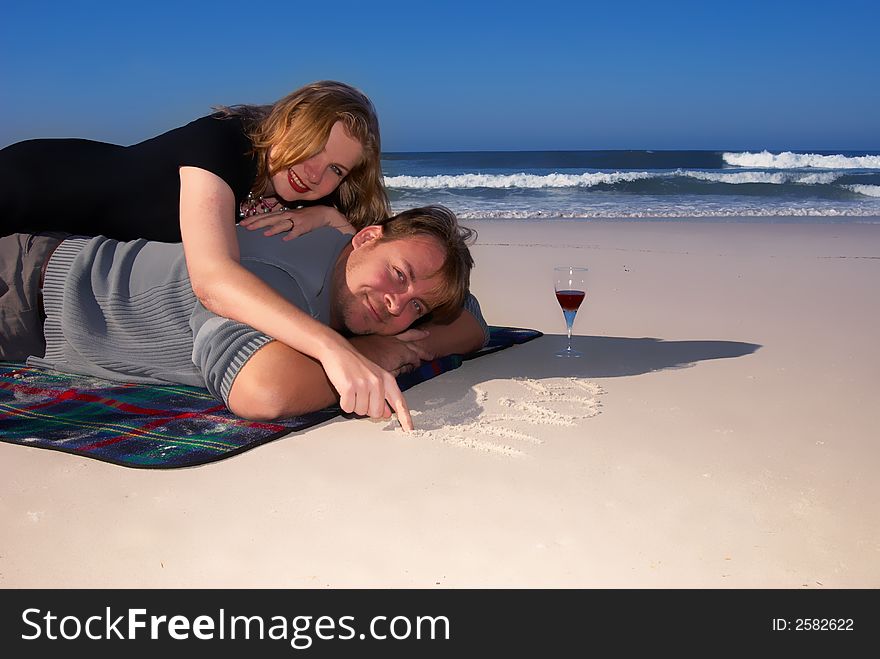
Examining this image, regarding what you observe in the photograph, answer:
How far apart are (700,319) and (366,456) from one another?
224 centimetres

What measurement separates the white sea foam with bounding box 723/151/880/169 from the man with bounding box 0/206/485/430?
19.7 metres

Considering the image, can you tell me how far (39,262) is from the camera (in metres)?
2.62

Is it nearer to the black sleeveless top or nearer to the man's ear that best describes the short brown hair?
the man's ear

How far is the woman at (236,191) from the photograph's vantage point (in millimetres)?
2113

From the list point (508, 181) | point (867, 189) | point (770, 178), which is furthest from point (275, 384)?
point (770, 178)

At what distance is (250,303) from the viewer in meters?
2.13

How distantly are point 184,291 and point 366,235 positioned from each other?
57cm

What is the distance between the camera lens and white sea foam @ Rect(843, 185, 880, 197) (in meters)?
14.2

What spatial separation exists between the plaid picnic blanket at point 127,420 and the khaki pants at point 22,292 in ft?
0.36

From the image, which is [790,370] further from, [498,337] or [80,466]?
[80,466]

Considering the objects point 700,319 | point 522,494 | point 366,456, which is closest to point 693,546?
point 522,494

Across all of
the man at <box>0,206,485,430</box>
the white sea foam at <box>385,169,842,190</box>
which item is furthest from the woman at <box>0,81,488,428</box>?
the white sea foam at <box>385,169,842,190</box>

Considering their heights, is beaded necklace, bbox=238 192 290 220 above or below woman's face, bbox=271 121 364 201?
below

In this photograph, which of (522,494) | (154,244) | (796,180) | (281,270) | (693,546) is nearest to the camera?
(693,546)
